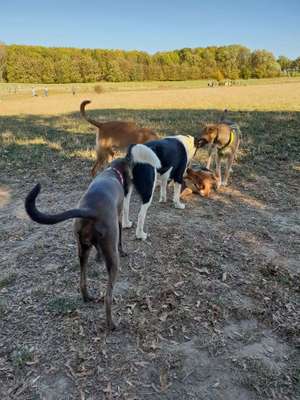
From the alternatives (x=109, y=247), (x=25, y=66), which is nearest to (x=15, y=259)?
(x=109, y=247)

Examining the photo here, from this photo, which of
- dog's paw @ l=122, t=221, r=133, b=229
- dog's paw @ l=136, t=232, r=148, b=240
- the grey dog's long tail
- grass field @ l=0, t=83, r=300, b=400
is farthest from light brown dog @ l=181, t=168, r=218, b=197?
the grey dog's long tail

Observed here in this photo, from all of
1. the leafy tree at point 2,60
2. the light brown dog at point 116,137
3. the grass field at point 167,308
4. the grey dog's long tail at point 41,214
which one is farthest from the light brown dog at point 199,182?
the leafy tree at point 2,60

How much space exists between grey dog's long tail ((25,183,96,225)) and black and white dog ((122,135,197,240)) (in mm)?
1629

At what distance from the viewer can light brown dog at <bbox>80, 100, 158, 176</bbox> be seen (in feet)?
23.1

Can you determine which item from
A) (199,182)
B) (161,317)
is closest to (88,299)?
(161,317)

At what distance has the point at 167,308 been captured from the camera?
146 inches

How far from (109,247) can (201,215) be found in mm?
3130

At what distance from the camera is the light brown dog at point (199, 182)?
22.4 feet

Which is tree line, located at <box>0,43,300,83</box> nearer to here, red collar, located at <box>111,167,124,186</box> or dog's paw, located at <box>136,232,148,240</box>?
dog's paw, located at <box>136,232,148,240</box>

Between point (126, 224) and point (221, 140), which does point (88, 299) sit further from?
point (221, 140)

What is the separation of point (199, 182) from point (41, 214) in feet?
14.5

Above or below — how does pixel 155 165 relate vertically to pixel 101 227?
above

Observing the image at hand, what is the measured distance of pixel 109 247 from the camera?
3168 mm

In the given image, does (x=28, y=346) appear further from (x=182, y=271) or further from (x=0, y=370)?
(x=182, y=271)
